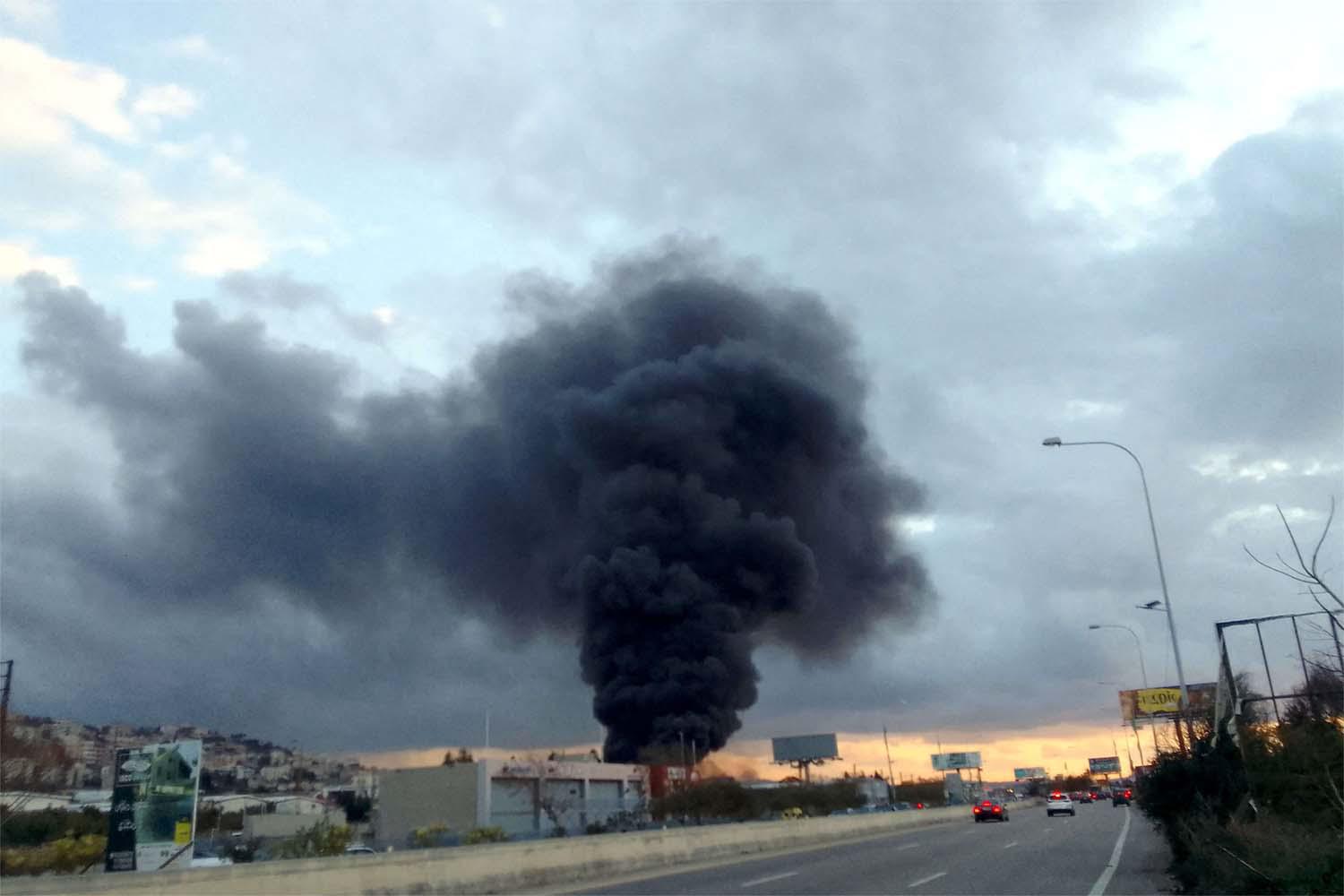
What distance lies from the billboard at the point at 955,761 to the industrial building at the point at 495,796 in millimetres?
89077

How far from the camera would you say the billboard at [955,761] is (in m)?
144

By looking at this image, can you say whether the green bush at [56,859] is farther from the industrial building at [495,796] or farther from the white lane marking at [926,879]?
the industrial building at [495,796]

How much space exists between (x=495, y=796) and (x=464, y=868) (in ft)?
152

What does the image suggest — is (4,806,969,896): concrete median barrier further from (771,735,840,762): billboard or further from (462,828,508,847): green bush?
(771,735,840,762): billboard

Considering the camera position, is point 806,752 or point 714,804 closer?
point 714,804

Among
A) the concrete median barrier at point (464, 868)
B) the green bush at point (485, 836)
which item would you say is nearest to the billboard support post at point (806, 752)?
the concrete median barrier at point (464, 868)

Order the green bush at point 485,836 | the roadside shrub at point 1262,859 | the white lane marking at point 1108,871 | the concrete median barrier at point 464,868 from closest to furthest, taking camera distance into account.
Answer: the roadside shrub at point 1262,859 → the concrete median barrier at point 464,868 → the white lane marking at point 1108,871 → the green bush at point 485,836

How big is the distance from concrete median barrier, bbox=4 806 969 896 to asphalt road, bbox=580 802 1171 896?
4.35 ft

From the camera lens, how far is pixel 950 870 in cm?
2033

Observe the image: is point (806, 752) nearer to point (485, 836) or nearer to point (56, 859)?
point (485, 836)

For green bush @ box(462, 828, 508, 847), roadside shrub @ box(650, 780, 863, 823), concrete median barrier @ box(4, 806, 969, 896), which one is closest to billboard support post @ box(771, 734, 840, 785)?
roadside shrub @ box(650, 780, 863, 823)

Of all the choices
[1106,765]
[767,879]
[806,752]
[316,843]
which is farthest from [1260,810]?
[1106,765]

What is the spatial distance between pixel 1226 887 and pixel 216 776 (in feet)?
349

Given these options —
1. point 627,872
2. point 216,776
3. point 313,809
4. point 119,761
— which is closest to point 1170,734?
point 627,872
